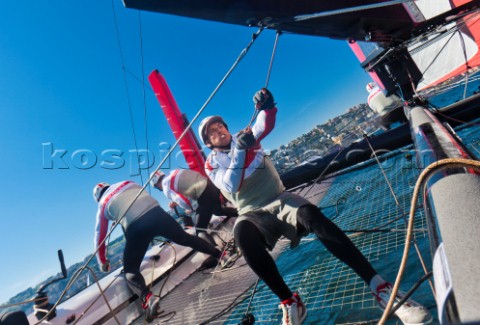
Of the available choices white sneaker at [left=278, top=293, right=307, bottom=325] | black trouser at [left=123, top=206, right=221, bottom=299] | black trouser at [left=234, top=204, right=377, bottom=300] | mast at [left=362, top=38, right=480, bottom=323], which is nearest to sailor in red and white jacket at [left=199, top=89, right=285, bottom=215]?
black trouser at [left=234, top=204, right=377, bottom=300]

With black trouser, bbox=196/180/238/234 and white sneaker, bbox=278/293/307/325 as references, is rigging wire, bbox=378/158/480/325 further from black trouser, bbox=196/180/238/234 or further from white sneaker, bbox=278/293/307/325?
black trouser, bbox=196/180/238/234

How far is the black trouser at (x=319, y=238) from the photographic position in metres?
1.72

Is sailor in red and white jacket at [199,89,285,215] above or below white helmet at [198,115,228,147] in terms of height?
below

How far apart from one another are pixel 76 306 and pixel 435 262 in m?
5.30

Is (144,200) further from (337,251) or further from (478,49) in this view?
(478,49)

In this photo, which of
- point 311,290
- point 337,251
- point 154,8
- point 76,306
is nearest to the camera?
point 337,251

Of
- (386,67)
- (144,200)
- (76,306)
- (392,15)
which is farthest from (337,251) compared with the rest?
(76,306)

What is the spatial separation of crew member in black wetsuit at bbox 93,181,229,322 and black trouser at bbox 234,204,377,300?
2.33 m

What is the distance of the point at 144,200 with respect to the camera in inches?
163

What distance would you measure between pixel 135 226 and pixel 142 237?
189mm

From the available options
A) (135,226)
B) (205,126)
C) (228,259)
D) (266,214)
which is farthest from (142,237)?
(266,214)

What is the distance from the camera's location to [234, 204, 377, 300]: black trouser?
1722 millimetres

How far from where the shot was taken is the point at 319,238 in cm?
185

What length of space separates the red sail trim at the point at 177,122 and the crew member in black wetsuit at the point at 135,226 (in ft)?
10.8
